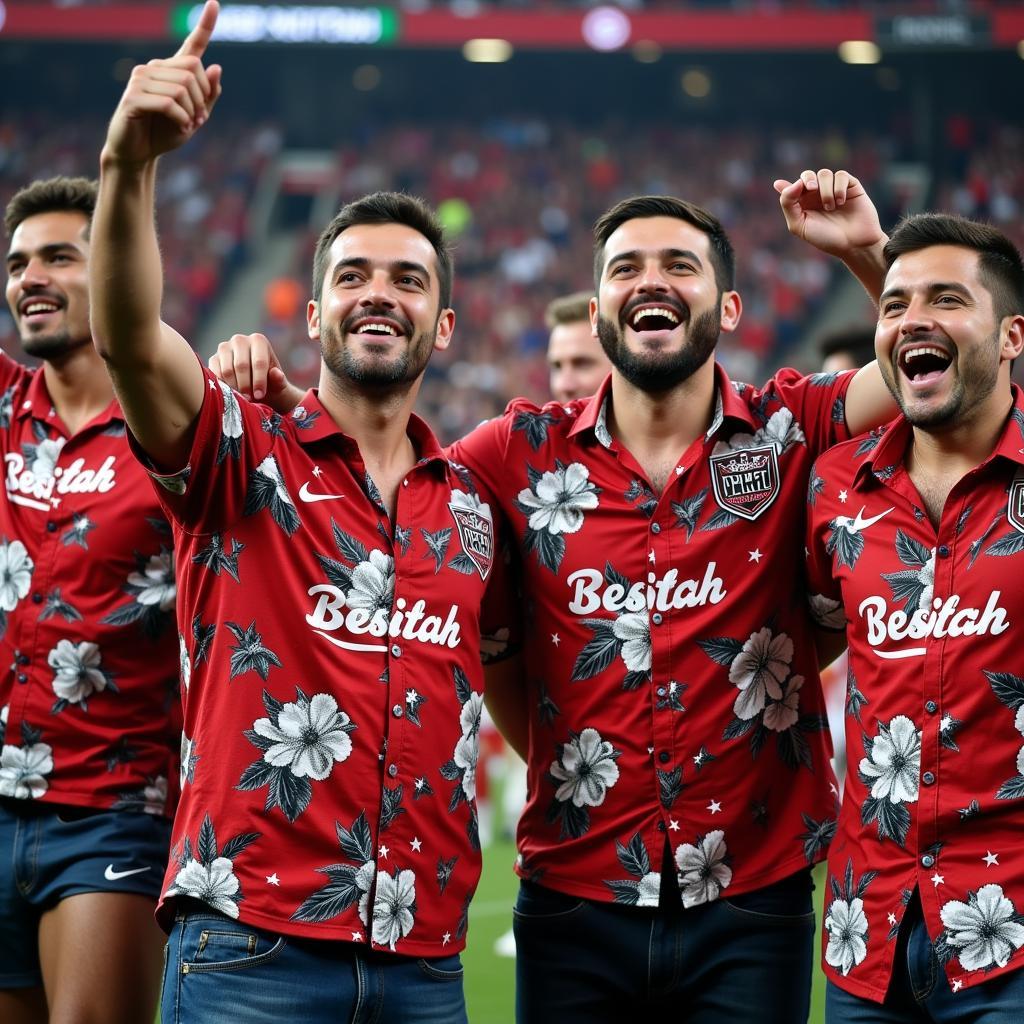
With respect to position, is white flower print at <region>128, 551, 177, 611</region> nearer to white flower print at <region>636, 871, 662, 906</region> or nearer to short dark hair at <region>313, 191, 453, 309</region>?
short dark hair at <region>313, 191, 453, 309</region>

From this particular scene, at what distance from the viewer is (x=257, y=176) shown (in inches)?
1176

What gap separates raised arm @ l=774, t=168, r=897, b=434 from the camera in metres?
4.06

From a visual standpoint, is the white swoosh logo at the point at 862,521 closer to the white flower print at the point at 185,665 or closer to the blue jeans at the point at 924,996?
the blue jeans at the point at 924,996

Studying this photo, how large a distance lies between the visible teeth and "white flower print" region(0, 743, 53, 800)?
2077 millimetres

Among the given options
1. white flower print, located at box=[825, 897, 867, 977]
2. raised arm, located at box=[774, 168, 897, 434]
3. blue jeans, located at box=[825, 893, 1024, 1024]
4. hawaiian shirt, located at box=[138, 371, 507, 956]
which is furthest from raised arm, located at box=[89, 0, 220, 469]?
blue jeans, located at box=[825, 893, 1024, 1024]

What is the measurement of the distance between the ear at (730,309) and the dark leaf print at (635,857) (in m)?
1.50

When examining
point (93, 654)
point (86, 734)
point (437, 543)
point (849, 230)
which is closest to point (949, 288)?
point (849, 230)

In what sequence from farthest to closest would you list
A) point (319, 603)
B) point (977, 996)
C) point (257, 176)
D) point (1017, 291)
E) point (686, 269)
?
point (257, 176) → point (686, 269) → point (1017, 291) → point (319, 603) → point (977, 996)

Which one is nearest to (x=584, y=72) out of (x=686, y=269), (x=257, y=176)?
(x=257, y=176)

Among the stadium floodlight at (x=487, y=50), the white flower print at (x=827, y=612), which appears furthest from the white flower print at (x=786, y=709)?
the stadium floodlight at (x=487, y=50)

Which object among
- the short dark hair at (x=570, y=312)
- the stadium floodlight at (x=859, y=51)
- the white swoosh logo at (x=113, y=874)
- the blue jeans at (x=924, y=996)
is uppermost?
the stadium floodlight at (x=859, y=51)

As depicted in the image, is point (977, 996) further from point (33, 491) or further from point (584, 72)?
point (584, 72)

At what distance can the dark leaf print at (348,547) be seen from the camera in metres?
3.55

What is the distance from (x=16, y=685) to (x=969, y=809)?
264 centimetres
